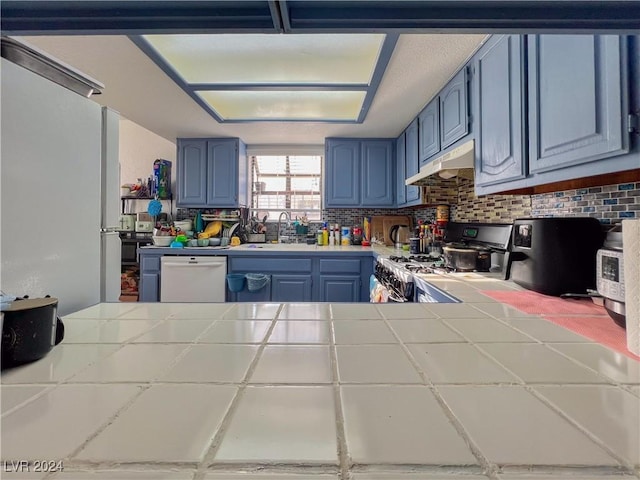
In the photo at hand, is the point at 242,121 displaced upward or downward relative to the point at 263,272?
upward

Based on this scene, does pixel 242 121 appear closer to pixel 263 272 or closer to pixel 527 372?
pixel 263 272

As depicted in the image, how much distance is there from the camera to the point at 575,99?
3.29 ft

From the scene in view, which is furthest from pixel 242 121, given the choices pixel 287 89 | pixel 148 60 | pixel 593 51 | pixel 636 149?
pixel 636 149

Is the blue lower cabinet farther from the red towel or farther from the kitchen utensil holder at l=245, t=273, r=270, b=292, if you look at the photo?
the red towel

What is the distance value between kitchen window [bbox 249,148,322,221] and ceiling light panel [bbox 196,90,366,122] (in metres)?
1.15

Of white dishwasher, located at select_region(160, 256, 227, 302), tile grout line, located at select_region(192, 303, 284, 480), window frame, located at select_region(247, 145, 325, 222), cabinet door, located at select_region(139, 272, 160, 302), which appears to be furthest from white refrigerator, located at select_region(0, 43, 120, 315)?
window frame, located at select_region(247, 145, 325, 222)

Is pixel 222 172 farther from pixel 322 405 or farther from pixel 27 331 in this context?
pixel 322 405

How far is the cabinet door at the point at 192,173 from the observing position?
3.42 m

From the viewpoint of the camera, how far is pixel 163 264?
9.87 ft

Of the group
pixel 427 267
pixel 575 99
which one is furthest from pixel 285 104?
pixel 575 99

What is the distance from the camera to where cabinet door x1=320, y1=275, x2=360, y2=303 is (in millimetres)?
2990

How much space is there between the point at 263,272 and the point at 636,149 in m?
2.69

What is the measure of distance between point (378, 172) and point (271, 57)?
1.87 m

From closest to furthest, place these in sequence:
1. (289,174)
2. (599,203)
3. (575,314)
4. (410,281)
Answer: (575,314), (599,203), (410,281), (289,174)
